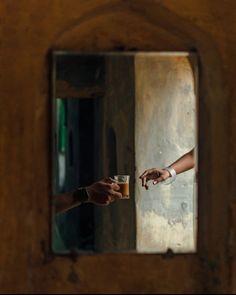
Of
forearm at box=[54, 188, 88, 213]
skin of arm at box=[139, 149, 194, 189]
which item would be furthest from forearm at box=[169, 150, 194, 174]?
forearm at box=[54, 188, 88, 213]

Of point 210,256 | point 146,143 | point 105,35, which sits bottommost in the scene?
point 210,256

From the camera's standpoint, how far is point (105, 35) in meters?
1.18

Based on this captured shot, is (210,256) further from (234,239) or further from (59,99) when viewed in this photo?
(59,99)

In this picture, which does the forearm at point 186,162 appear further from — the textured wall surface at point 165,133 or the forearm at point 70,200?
the forearm at point 70,200

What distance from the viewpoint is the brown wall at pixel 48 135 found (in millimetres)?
1156

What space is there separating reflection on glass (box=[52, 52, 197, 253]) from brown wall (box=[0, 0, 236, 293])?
2cm

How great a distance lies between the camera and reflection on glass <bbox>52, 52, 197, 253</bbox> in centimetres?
118

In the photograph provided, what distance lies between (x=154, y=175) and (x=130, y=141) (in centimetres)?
5

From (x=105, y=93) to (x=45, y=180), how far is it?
13 centimetres

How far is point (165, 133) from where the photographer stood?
119 cm

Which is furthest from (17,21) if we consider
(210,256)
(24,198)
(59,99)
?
(210,256)

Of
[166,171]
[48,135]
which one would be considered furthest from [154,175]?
[48,135]

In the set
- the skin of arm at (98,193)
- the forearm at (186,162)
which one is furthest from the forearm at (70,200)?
the forearm at (186,162)

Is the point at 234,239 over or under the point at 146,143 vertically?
under
